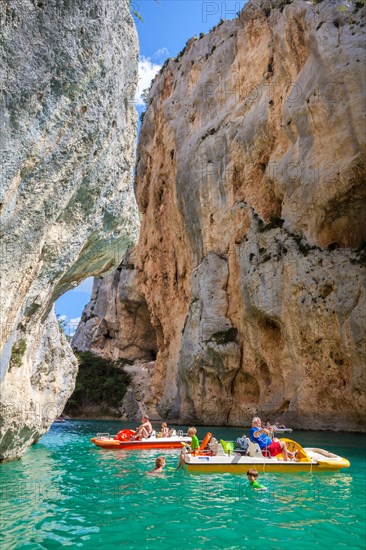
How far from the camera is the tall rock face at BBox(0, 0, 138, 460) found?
6512 millimetres

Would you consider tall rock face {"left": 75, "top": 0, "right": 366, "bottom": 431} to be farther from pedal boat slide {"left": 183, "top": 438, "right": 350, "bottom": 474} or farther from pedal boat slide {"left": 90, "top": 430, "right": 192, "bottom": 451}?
pedal boat slide {"left": 183, "top": 438, "right": 350, "bottom": 474}

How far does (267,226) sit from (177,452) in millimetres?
15894

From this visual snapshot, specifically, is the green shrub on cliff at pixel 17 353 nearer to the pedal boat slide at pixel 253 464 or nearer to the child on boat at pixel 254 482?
the pedal boat slide at pixel 253 464

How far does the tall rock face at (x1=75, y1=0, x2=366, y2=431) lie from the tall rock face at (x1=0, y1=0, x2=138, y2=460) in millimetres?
16003

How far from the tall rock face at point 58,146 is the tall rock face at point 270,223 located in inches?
630

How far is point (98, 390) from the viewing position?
1900 inches

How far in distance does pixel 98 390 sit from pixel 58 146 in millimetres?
43386

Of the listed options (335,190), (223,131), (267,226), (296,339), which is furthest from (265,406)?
(223,131)

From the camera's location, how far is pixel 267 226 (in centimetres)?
2941

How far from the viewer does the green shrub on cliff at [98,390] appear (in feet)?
156

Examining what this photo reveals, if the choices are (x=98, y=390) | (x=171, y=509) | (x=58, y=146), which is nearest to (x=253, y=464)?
(x=171, y=509)

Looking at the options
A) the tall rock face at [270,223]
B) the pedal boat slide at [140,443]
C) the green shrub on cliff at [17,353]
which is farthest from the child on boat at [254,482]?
the tall rock face at [270,223]

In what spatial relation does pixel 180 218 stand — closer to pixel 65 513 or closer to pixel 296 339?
pixel 296 339

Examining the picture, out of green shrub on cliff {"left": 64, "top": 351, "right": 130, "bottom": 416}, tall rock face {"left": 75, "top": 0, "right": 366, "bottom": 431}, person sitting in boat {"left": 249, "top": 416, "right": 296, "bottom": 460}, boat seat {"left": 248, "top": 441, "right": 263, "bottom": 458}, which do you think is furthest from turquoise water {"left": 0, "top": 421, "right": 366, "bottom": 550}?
green shrub on cliff {"left": 64, "top": 351, "right": 130, "bottom": 416}
